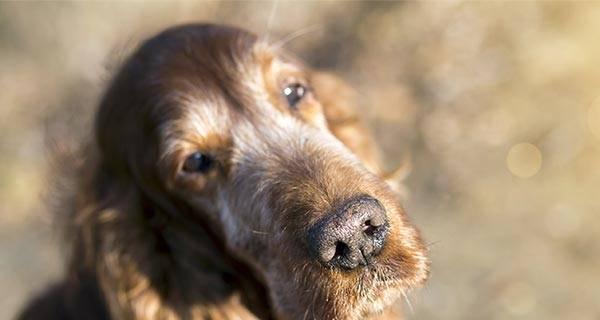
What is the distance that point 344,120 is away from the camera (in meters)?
4.67

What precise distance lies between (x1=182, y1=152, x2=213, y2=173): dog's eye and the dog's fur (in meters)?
0.03

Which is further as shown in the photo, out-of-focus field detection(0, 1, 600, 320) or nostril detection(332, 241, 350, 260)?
out-of-focus field detection(0, 1, 600, 320)

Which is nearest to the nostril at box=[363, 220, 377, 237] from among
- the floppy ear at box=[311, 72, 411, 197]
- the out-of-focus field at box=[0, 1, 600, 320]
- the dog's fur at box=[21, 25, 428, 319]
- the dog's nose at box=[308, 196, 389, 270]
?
the dog's nose at box=[308, 196, 389, 270]

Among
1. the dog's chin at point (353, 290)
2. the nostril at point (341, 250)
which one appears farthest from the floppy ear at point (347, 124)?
the nostril at point (341, 250)

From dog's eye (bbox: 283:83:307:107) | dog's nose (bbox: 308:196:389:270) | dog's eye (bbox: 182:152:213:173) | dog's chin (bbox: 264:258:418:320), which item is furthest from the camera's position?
dog's eye (bbox: 283:83:307:107)

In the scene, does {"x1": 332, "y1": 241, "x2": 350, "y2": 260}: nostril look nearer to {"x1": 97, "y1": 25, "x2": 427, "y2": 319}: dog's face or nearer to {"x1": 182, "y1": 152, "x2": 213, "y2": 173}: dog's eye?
{"x1": 97, "y1": 25, "x2": 427, "y2": 319}: dog's face

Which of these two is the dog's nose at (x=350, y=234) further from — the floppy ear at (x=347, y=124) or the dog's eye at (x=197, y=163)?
the floppy ear at (x=347, y=124)

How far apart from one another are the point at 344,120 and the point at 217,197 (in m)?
0.93

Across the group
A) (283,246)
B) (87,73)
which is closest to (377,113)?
(87,73)

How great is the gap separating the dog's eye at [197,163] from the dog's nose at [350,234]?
83 centimetres

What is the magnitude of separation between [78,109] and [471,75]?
3545 millimetres

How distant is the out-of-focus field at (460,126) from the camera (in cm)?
667

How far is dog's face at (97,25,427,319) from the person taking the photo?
11.2 feet

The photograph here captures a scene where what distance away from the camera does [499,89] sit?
782cm
